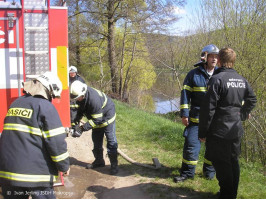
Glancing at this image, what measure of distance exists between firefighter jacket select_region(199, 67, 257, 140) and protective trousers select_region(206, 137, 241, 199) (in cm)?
9

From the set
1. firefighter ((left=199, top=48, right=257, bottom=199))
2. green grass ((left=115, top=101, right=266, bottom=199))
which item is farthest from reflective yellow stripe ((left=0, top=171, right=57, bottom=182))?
green grass ((left=115, top=101, right=266, bottom=199))

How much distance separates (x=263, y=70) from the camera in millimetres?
8914

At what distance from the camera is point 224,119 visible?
3441 millimetres

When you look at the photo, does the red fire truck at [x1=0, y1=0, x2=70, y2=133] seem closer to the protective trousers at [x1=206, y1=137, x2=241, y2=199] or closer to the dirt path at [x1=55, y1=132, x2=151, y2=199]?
the dirt path at [x1=55, y1=132, x2=151, y2=199]

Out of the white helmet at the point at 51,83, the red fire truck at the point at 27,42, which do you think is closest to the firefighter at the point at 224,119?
the white helmet at the point at 51,83

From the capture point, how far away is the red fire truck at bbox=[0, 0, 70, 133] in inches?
151

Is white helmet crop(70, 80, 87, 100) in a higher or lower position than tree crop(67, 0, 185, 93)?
lower

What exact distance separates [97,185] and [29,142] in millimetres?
2312

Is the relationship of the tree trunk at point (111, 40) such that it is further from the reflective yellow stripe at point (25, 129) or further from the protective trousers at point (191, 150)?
the reflective yellow stripe at point (25, 129)

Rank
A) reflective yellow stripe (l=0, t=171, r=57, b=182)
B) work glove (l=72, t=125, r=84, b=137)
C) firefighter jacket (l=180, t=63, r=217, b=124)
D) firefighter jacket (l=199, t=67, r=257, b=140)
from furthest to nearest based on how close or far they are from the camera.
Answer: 1. work glove (l=72, t=125, r=84, b=137)
2. firefighter jacket (l=180, t=63, r=217, b=124)
3. firefighter jacket (l=199, t=67, r=257, b=140)
4. reflective yellow stripe (l=0, t=171, r=57, b=182)

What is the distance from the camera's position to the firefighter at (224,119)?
11.2 feet

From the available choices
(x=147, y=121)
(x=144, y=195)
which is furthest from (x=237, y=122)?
(x=147, y=121)

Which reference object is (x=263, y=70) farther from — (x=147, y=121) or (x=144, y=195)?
(x=144, y=195)

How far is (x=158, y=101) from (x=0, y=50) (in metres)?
20.3
